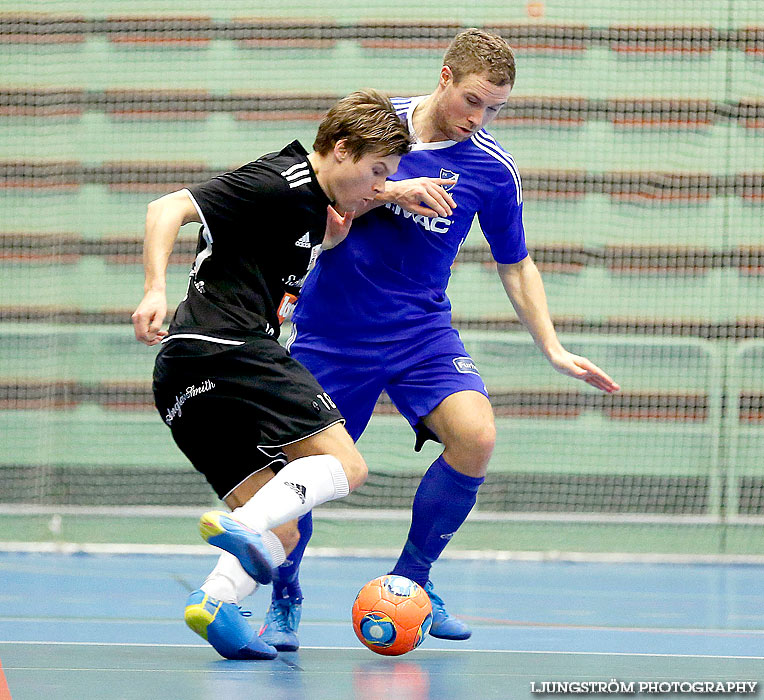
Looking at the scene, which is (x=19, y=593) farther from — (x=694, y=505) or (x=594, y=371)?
(x=694, y=505)

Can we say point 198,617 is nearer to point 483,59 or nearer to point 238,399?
point 238,399

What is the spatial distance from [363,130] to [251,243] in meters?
0.40

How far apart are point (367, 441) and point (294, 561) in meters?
3.07

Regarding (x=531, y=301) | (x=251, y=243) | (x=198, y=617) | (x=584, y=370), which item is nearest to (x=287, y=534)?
(x=198, y=617)

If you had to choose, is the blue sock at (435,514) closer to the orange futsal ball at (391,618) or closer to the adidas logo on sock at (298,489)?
the orange futsal ball at (391,618)

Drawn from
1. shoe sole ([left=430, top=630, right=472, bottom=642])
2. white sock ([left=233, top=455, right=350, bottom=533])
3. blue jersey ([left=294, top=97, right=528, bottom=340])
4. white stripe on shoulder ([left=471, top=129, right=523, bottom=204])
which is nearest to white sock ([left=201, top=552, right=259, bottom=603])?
white sock ([left=233, top=455, right=350, bottom=533])

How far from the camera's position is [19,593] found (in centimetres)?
431

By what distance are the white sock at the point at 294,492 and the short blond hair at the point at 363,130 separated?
0.78 meters

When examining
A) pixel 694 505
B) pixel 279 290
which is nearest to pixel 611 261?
pixel 694 505

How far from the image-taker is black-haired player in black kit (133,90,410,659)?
264 centimetres

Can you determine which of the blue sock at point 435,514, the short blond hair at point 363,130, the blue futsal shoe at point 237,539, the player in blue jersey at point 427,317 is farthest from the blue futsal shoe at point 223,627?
the short blond hair at point 363,130

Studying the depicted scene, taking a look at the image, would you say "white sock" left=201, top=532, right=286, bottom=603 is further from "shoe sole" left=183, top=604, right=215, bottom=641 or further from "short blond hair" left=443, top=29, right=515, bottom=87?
"short blond hair" left=443, top=29, right=515, bottom=87

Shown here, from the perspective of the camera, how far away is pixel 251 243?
2756 mm

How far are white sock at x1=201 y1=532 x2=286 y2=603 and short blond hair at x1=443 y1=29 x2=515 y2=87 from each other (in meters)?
1.41
